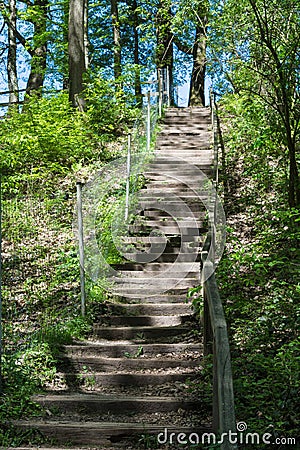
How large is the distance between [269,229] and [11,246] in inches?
160

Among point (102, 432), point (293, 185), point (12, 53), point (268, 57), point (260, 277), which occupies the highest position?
point (12, 53)

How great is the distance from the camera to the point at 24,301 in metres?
7.70

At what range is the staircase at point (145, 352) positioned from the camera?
14.5ft

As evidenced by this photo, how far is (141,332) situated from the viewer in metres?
6.42

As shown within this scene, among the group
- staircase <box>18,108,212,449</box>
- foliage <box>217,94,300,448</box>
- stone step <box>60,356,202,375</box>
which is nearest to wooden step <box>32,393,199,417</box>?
staircase <box>18,108,212,449</box>

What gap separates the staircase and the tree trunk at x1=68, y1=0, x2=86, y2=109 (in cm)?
523

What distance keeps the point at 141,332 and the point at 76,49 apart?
10.7m

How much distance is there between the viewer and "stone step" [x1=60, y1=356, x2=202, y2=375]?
5.63 metres

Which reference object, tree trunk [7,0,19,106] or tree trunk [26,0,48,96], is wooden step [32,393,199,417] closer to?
tree trunk [26,0,48,96]

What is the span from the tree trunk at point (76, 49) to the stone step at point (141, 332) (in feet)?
31.5

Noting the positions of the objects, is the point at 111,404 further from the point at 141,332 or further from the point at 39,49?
the point at 39,49


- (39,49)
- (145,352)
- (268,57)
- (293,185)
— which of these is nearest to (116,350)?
(145,352)

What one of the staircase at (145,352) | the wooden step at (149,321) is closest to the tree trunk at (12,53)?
the staircase at (145,352)

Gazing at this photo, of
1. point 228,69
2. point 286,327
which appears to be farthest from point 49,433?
point 228,69
